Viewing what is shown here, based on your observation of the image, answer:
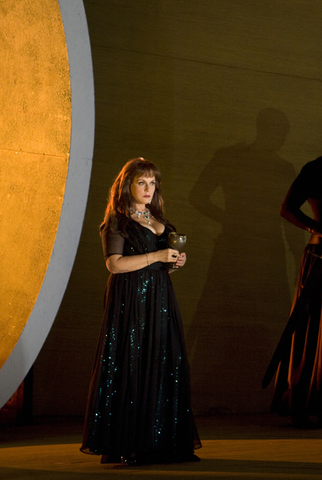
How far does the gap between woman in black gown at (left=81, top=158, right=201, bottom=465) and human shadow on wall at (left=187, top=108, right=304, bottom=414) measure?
157cm

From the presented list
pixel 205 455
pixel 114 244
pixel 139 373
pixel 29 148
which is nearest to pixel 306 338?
→ pixel 205 455

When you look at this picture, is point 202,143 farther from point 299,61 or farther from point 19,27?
point 19,27

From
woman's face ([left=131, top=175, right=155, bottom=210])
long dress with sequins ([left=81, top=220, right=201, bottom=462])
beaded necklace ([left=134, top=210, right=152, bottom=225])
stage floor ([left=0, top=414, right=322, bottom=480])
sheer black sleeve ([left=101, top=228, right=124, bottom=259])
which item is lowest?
stage floor ([left=0, top=414, right=322, bottom=480])

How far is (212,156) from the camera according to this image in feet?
14.6

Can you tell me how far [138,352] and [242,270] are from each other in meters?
1.89

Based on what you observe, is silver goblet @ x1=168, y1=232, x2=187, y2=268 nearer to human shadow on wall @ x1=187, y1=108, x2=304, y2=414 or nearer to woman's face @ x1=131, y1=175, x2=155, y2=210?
woman's face @ x1=131, y1=175, x2=155, y2=210

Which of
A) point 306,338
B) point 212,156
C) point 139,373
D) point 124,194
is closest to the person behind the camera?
point 139,373

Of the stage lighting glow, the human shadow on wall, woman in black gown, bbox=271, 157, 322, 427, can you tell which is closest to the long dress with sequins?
the stage lighting glow

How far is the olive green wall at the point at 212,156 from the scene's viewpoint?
4207 mm

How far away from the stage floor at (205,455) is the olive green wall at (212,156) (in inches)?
22.1

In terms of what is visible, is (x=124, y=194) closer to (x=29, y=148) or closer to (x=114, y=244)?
(x=114, y=244)

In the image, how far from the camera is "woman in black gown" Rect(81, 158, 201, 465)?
270 cm

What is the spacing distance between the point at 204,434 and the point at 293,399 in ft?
1.77

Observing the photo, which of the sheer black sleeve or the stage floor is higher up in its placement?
the sheer black sleeve
